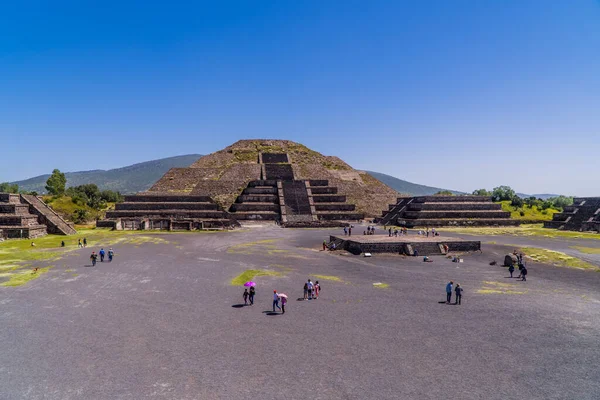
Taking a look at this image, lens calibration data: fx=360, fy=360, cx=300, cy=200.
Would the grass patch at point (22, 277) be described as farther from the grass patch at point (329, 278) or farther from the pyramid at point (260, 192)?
the pyramid at point (260, 192)

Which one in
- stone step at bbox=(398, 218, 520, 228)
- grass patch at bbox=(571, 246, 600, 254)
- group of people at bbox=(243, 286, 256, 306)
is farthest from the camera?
stone step at bbox=(398, 218, 520, 228)

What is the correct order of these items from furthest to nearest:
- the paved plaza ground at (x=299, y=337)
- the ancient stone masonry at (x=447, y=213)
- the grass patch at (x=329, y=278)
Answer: the ancient stone masonry at (x=447, y=213) < the grass patch at (x=329, y=278) < the paved plaza ground at (x=299, y=337)

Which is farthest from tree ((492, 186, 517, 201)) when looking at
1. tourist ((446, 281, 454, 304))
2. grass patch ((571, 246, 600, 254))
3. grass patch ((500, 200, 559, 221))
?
tourist ((446, 281, 454, 304))

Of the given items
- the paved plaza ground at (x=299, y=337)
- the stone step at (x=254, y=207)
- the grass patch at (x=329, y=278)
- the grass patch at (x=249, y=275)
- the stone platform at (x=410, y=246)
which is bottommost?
the paved plaza ground at (x=299, y=337)

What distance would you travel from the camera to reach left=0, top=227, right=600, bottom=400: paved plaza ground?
973cm

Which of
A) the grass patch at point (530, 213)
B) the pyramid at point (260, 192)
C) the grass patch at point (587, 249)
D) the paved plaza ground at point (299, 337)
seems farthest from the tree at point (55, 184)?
the grass patch at point (530, 213)

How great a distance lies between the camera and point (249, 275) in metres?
22.6

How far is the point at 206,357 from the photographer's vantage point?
1134 cm

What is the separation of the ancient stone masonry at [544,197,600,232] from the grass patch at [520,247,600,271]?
85.3 feet

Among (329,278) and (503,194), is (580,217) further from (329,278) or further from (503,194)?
(329,278)

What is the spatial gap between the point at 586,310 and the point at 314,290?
1223 centimetres

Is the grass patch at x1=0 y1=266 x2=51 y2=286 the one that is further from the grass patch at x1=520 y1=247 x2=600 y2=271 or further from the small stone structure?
the grass patch at x1=520 y1=247 x2=600 y2=271

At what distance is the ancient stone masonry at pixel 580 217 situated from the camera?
5078 centimetres

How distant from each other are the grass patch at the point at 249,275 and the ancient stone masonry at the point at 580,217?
163 ft
